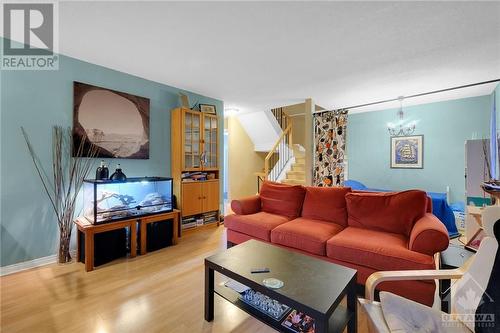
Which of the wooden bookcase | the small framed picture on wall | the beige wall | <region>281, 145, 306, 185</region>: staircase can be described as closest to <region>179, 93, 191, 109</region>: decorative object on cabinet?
the wooden bookcase

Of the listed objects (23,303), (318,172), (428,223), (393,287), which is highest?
(318,172)

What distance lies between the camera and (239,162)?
658cm

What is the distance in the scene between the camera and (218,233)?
146 inches

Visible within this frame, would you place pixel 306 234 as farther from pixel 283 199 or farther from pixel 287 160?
pixel 287 160

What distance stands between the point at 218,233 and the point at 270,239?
4.79 feet

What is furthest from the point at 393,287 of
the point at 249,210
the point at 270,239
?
the point at 249,210

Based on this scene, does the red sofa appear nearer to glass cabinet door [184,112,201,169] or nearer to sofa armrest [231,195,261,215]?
sofa armrest [231,195,261,215]

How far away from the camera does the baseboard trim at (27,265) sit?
2309mm

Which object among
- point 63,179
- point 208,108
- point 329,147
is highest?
point 208,108

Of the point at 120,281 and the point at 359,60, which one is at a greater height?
the point at 359,60

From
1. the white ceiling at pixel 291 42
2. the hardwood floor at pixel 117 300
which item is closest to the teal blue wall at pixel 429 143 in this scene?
the white ceiling at pixel 291 42

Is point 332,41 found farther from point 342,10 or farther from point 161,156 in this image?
point 161,156

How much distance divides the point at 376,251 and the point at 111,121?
342 cm

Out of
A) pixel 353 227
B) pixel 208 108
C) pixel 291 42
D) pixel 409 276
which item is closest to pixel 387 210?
pixel 353 227
